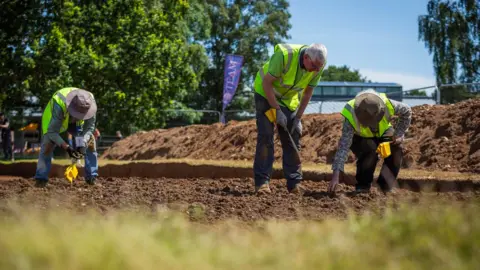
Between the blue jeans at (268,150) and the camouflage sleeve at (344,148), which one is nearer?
the camouflage sleeve at (344,148)

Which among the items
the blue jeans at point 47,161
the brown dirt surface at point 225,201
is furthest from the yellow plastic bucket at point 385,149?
the blue jeans at point 47,161

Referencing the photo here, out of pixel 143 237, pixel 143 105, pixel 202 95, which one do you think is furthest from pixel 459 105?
pixel 202 95

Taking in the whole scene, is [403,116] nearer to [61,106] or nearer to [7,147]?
[61,106]

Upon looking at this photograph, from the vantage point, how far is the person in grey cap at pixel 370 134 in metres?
7.80

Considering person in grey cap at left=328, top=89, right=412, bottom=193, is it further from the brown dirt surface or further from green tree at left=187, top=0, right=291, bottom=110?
green tree at left=187, top=0, right=291, bottom=110

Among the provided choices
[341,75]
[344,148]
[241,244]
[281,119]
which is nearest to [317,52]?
[281,119]

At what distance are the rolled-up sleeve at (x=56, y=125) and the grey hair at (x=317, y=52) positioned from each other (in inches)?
148

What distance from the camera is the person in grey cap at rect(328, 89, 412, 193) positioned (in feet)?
25.6

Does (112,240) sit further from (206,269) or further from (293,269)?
(293,269)

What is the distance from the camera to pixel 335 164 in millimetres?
7797

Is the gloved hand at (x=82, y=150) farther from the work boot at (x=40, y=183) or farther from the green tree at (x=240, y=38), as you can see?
the green tree at (x=240, y=38)

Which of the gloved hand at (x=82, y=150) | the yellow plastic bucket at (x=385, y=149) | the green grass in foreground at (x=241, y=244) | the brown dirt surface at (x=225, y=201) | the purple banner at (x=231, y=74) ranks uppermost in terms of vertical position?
the purple banner at (x=231, y=74)

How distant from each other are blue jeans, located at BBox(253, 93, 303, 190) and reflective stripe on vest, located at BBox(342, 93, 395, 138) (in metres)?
0.73

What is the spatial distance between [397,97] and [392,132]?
11.0 metres
